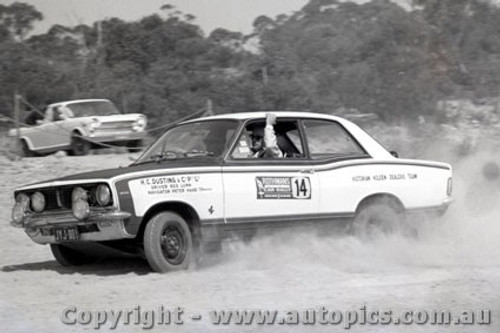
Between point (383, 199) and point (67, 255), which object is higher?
point (383, 199)

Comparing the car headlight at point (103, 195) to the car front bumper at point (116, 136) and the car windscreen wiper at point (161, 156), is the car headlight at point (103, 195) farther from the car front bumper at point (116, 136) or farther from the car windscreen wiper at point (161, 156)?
the car front bumper at point (116, 136)

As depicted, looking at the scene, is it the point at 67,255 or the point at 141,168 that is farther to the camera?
the point at 67,255

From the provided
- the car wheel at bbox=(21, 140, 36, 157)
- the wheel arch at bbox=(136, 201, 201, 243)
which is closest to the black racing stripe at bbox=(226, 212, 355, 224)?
the wheel arch at bbox=(136, 201, 201, 243)

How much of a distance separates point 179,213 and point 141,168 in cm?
52

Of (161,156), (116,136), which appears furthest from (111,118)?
(161,156)

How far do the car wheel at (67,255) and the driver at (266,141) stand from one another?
194cm

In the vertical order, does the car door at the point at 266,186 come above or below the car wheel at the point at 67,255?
above

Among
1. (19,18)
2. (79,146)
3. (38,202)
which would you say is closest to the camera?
(38,202)

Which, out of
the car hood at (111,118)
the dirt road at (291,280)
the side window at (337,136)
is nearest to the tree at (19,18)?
the car hood at (111,118)

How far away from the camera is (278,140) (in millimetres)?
9227

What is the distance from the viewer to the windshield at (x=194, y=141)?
28.3ft

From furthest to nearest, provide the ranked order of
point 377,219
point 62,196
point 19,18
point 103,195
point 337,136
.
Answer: point 19,18 < point 337,136 < point 377,219 < point 62,196 < point 103,195

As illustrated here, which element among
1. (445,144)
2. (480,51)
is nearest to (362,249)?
(445,144)

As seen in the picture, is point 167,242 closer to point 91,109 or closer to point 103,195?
point 103,195
